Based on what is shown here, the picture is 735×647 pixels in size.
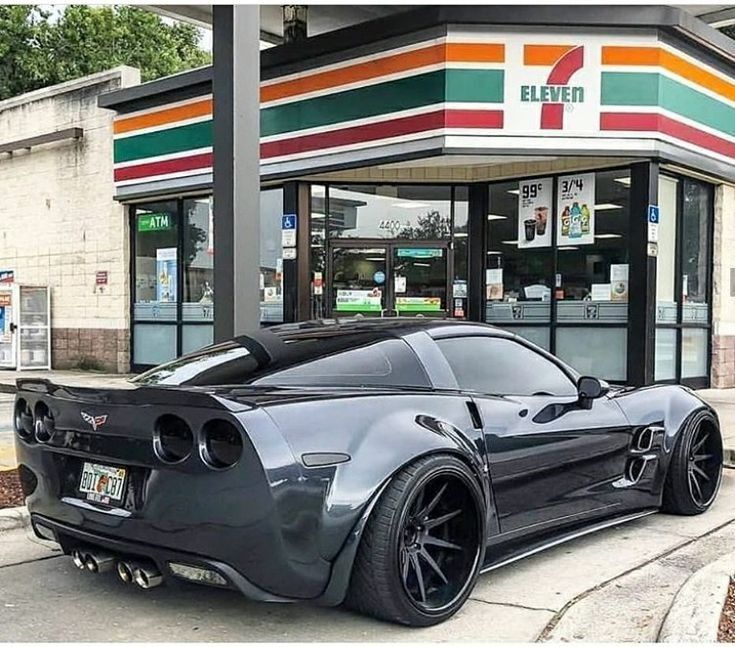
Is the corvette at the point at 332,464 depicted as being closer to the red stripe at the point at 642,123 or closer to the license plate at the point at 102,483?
the license plate at the point at 102,483

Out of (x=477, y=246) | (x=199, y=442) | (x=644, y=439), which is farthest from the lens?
(x=477, y=246)

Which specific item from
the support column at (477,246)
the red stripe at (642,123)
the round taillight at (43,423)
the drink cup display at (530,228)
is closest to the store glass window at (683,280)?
the red stripe at (642,123)

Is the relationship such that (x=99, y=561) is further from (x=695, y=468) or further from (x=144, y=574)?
(x=695, y=468)

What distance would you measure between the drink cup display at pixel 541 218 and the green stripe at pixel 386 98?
2207mm

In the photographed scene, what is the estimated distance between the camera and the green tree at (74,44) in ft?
87.3

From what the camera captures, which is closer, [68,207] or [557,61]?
[557,61]

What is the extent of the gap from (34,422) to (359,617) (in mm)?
1824

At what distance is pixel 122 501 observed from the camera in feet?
11.8

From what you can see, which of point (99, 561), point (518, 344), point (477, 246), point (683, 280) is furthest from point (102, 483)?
point (683, 280)

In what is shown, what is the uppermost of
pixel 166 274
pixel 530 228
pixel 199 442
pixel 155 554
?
pixel 530 228

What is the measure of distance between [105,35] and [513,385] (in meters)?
26.9

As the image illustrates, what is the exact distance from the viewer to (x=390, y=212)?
516 inches

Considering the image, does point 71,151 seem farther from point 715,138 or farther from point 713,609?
point 713,609

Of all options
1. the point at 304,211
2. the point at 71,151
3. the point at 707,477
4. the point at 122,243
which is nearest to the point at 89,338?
the point at 122,243
